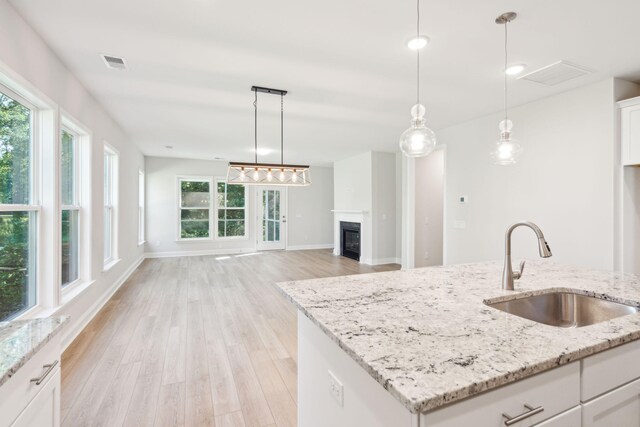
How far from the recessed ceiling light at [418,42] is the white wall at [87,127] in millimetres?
2744

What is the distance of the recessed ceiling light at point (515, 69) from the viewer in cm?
291

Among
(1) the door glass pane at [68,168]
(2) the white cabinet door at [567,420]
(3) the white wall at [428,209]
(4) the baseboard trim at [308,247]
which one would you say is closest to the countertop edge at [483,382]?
(2) the white cabinet door at [567,420]

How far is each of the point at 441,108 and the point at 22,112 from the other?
4.34m

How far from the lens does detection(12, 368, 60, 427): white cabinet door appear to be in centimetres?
105

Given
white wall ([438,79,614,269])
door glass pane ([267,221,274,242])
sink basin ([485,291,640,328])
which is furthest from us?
door glass pane ([267,221,274,242])

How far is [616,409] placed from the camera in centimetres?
111

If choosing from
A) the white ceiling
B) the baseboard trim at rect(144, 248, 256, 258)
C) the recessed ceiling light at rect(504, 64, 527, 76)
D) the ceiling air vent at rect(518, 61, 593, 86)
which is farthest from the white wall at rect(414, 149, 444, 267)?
the baseboard trim at rect(144, 248, 256, 258)

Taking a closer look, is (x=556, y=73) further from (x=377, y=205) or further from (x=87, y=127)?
(x=87, y=127)

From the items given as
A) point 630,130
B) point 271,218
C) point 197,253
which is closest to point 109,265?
point 197,253

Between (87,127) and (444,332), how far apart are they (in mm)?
4193

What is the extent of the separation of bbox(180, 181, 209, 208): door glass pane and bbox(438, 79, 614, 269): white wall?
6.54 m

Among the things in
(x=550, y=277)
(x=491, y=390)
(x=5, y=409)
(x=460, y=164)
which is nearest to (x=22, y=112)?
(x=5, y=409)

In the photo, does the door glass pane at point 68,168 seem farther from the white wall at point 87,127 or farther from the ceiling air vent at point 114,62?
the ceiling air vent at point 114,62

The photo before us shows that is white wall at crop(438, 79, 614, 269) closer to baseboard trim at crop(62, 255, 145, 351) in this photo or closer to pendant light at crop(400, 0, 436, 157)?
pendant light at crop(400, 0, 436, 157)
